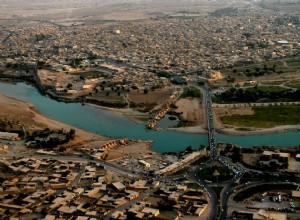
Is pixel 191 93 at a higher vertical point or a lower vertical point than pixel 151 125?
higher

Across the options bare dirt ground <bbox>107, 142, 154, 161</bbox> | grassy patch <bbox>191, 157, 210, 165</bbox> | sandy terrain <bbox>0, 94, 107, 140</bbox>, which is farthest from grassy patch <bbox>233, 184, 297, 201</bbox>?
sandy terrain <bbox>0, 94, 107, 140</bbox>

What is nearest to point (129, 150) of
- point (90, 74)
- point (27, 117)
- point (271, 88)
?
point (27, 117)

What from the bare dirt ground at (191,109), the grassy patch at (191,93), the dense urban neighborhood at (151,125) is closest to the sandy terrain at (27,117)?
the dense urban neighborhood at (151,125)

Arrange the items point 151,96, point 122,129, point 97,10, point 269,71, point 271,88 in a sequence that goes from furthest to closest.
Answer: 1. point 97,10
2. point 269,71
3. point 271,88
4. point 151,96
5. point 122,129

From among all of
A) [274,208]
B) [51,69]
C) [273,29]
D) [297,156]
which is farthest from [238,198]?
[273,29]

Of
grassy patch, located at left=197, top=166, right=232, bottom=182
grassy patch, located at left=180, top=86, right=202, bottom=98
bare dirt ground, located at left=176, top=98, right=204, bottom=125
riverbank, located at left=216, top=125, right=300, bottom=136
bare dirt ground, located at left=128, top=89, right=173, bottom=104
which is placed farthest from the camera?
grassy patch, located at left=180, top=86, right=202, bottom=98

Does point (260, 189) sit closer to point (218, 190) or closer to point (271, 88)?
point (218, 190)

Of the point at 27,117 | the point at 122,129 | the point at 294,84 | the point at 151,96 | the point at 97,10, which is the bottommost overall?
the point at 122,129

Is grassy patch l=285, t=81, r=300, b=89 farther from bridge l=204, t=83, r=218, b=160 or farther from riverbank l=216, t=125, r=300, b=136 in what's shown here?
riverbank l=216, t=125, r=300, b=136
